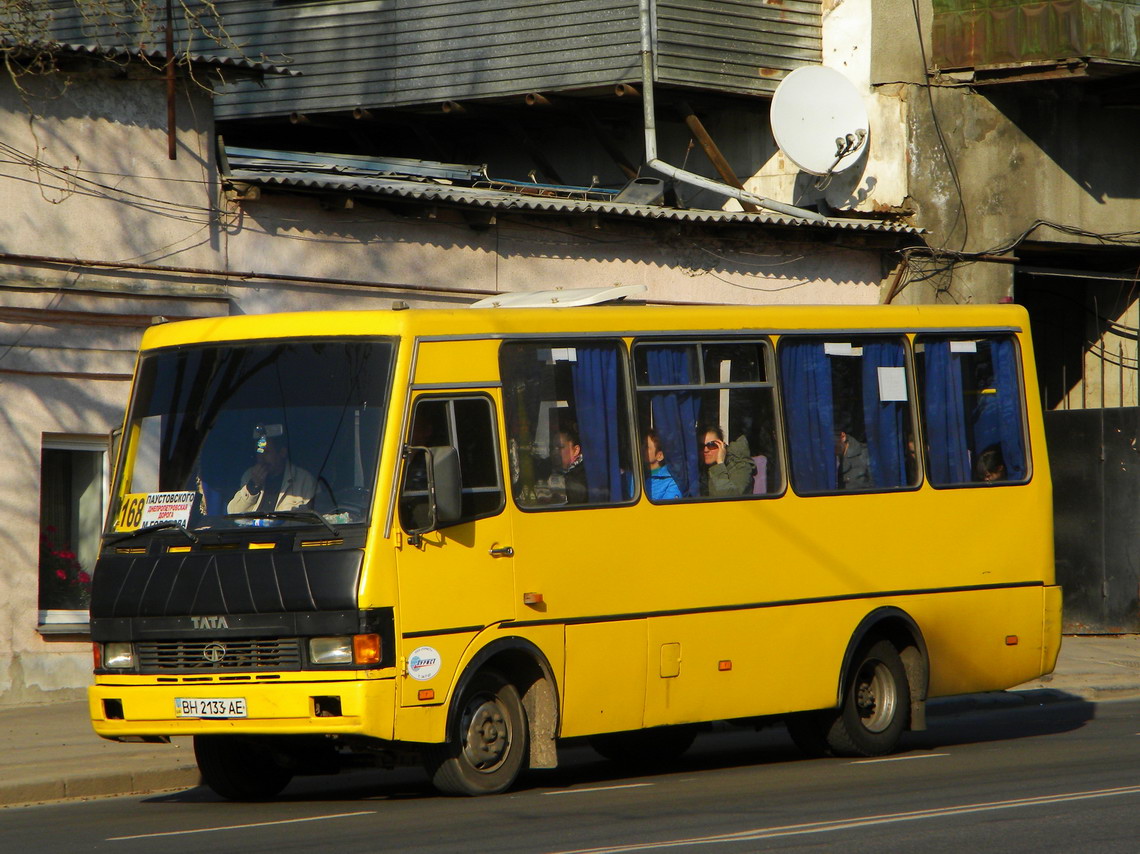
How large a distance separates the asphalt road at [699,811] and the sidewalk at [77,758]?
0.27 metres

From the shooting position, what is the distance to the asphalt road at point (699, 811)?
7.96m

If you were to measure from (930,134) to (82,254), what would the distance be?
1007 cm

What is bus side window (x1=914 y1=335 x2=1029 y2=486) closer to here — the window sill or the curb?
the curb

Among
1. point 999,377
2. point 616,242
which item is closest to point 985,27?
point 616,242

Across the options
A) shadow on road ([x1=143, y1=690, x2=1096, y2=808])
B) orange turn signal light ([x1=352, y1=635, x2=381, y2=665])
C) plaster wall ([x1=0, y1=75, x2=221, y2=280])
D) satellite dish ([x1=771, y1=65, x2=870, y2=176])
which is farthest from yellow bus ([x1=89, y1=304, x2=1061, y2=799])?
satellite dish ([x1=771, y1=65, x2=870, y2=176])

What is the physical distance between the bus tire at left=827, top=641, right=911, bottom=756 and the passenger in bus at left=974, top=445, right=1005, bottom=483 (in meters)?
1.39

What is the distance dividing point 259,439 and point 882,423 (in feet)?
→ 14.6

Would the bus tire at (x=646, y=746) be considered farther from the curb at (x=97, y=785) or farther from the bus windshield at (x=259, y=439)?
the bus windshield at (x=259, y=439)

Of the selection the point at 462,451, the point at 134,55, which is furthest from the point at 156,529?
the point at 134,55

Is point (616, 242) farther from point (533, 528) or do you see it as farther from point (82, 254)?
point (533, 528)

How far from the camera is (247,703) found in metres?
9.27

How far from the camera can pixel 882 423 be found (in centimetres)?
1195

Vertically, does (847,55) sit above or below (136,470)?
Result: above

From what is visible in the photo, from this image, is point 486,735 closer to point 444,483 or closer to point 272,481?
point 444,483
